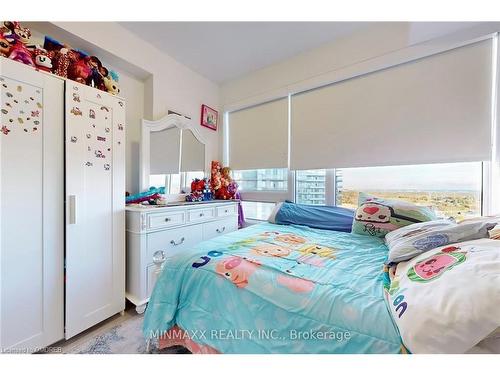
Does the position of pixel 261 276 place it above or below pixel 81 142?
below

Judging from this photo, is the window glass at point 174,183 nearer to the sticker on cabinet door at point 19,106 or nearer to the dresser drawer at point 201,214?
the dresser drawer at point 201,214

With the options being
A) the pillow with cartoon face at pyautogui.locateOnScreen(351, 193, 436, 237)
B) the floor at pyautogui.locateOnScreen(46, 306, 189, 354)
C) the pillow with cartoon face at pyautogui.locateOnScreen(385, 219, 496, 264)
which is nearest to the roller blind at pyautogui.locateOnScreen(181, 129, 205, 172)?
the floor at pyautogui.locateOnScreen(46, 306, 189, 354)

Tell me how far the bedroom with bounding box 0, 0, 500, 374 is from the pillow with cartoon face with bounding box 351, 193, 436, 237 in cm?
1

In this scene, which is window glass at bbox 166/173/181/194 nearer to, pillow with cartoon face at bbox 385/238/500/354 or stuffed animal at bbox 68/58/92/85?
stuffed animal at bbox 68/58/92/85

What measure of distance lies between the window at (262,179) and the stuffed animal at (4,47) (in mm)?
2249

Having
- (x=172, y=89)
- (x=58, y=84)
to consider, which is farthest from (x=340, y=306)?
(x=172, y=89)

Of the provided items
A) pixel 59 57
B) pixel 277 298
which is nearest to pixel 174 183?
pixel 59 57

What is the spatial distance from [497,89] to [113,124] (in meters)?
2.89

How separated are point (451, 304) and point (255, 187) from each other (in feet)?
7.69

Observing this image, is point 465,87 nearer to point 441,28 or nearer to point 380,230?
point 441,28

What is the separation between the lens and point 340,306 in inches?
28.3

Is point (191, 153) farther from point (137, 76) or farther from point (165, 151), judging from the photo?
point (137, 76)

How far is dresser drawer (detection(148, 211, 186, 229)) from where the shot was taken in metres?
1.69

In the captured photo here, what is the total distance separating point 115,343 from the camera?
52.1 inches
